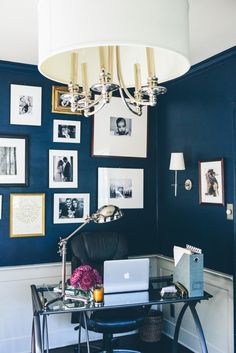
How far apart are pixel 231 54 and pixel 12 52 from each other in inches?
72.5

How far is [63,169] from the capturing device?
150 inches

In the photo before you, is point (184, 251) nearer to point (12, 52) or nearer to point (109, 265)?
point (109, 265)

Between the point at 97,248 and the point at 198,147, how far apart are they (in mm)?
1323

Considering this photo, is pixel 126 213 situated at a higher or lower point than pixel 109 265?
higher

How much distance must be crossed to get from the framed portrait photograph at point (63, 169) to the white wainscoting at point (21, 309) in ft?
2.59

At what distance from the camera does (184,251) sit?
2920 millimetres

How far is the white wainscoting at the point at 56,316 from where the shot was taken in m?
3.28

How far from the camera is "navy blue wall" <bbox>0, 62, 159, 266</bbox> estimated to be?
3.59 meters

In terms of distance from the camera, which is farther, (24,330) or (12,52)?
(24,330)

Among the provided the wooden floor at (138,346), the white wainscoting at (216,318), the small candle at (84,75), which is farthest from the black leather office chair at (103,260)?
the small candle at (84,75)

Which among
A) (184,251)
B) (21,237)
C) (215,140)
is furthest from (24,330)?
(215,140)

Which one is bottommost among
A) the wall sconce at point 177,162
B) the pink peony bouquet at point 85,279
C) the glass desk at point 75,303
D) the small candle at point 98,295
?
the glass desk at point 75,303

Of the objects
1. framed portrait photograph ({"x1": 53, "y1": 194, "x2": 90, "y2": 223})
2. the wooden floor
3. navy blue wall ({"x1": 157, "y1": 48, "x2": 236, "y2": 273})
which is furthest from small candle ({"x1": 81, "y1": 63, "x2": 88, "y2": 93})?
the wooden floor

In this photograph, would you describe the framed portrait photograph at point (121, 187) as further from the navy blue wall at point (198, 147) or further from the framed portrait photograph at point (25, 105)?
the framed portrait photograph at point (25, 105)
